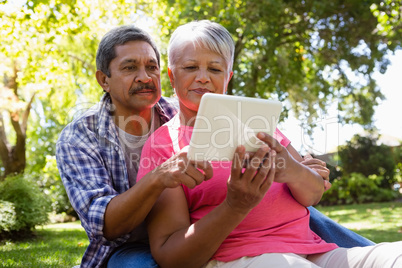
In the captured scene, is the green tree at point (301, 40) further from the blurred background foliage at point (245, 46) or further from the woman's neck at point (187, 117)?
the woman's neck at point (187, 117)

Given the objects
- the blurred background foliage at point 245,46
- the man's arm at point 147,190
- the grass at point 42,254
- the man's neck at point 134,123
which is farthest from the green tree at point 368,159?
the man's arm at point 147,190

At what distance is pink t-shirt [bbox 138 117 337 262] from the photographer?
181 centimetres

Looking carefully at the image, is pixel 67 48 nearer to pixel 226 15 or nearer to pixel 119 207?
pixel 226 15

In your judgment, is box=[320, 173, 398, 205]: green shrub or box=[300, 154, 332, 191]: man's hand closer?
box=[300, 154, 332, 191]: man's hand

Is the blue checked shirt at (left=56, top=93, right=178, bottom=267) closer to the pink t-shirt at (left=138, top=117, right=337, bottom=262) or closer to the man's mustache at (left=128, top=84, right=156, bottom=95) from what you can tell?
the man's mustache at (left=128, top=84, right=156, bottom=95)

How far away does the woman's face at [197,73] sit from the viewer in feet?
6.68

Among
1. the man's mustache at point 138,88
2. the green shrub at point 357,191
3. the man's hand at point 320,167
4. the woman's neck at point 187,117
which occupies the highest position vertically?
the man's mustache at point 138,88

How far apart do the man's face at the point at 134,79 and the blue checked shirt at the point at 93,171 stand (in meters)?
0.14

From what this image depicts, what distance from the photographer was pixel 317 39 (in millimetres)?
12727

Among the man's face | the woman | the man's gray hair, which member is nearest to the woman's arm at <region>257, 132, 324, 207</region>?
the woman

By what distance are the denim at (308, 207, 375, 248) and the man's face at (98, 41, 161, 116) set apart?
1287mm

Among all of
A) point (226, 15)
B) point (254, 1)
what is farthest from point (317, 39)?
point (226, 15)

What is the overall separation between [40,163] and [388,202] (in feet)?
55.9

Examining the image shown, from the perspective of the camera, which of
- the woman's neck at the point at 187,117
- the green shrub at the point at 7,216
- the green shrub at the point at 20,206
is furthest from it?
the green shrub at the point at 20,206
